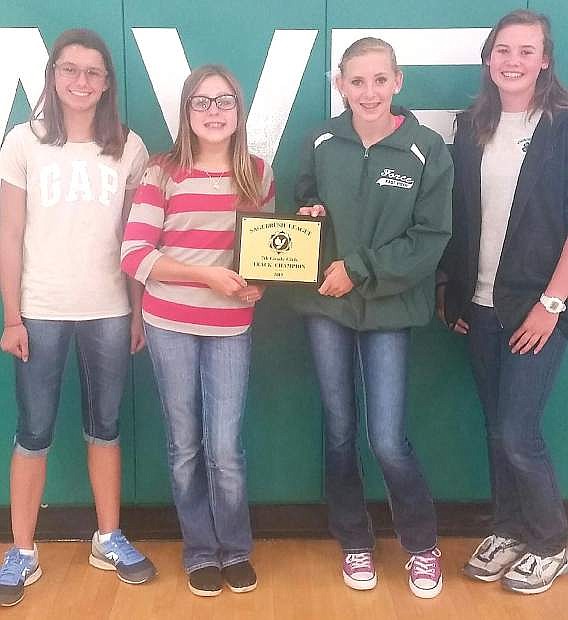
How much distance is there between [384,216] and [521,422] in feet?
2.37

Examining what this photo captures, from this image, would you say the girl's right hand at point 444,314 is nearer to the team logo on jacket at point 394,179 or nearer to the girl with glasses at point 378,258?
the girl with glasses at point 378,258

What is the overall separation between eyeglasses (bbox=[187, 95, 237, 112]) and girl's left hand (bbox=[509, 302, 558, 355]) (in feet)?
3.38

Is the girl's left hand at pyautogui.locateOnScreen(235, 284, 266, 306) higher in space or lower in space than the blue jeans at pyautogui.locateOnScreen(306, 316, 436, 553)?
higher

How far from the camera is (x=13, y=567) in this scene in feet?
7.59

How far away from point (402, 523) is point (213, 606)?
62cm

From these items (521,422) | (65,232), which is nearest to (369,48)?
(65,232)

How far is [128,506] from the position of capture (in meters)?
2.70

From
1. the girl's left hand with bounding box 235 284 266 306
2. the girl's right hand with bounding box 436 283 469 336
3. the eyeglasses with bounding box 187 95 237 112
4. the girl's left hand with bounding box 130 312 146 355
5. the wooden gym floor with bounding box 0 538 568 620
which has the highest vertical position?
the eyeglasses with bounding box 187 95 237 112

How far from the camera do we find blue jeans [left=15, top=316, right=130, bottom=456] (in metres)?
2.21

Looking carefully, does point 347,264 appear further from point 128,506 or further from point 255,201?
point 128,506

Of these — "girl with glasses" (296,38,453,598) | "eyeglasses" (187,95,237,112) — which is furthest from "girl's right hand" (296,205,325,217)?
"eyeglasses" (187,95,237,112)

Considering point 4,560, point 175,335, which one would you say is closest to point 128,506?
point 4,560

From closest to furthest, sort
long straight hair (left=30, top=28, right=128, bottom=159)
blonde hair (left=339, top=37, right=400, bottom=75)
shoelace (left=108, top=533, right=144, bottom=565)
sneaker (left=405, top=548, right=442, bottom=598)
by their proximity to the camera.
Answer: blonde hair (left=339, top=37, right=400, bottom=75) < long straight hair (left=30, top=28, right=128, bottom=159) < sneaker (left=405, top=548, right=442, bottom=598) < shoelace (left=108, top=533, right=144, bottom=565)

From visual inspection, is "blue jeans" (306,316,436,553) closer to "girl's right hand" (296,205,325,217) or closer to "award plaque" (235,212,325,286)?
"award plaque" (235,212,325,286)
